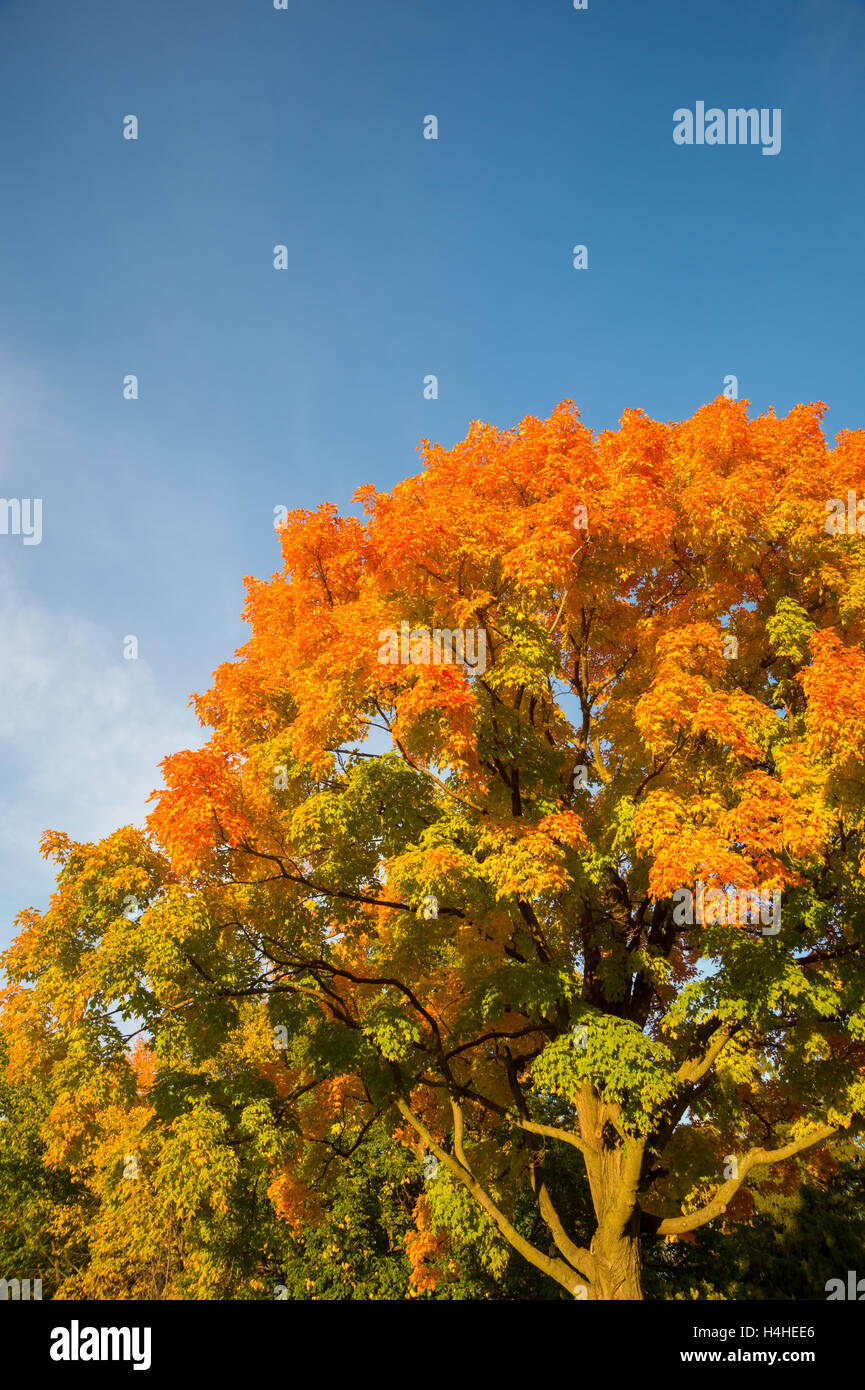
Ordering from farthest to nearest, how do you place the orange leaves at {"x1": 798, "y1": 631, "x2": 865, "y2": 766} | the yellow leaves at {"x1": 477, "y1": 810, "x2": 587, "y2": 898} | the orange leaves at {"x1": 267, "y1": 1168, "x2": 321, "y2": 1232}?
the orange leaves at {"x1": 267, "y1": 1168, "x2": 321, "y2": 1232}
the yellow leaves at {"x1": 477, "y1": 810, "x2": 587, "y2": 898}
the orange leaves at {"x1": 798, "y1": 631, "x2": 865, "y2": 766}

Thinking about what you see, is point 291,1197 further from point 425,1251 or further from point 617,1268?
point 617,1268

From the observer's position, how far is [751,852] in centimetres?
866

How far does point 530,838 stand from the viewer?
365 inches

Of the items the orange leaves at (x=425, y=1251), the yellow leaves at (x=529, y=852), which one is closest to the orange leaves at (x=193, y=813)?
the yellow leaves at (x=529, y=852)

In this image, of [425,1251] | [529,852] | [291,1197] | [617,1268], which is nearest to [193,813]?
[529,852]

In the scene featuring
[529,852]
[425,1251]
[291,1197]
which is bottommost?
[425,1251]

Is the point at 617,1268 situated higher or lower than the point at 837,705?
lower

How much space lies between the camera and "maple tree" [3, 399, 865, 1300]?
9.39 metres

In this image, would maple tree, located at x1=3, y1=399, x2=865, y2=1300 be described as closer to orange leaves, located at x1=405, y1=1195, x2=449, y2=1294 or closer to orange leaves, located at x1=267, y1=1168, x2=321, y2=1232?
orange leaves, located at x1=267, y1=1168, x2=321, y2=1232

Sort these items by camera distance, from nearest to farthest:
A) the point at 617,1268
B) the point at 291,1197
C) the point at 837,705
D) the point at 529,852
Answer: the point at 837,705, the point at 529,852, the point at 617,1268, the point at 291,1197

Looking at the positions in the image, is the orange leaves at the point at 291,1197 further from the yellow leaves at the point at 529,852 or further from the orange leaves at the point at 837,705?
the orange leaves at the point at 837,705

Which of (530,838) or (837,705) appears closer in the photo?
(837,705)

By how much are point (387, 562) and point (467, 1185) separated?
908 centimetres

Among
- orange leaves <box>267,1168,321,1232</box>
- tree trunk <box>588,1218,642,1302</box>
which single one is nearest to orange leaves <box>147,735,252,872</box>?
tree trunk <box>588,1218,642,1302</box>
